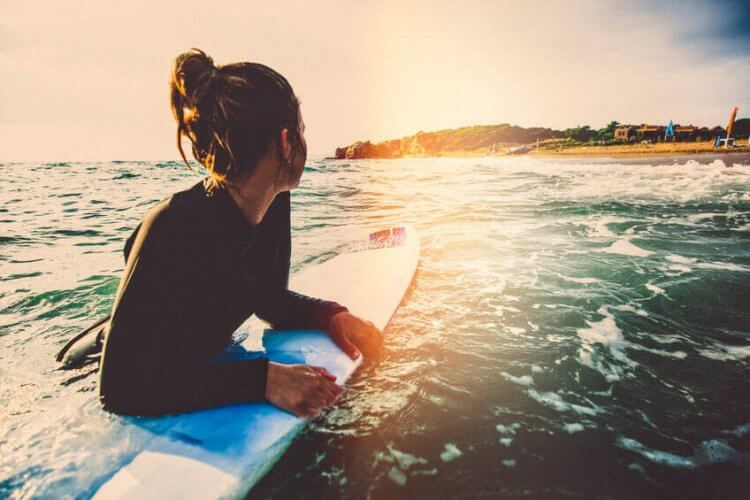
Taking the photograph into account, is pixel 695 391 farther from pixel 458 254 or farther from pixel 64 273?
pixel 64 273

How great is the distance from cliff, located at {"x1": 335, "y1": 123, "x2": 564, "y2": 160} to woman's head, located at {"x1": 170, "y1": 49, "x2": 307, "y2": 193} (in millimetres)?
82137

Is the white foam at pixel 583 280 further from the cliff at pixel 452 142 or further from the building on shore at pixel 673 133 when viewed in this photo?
the cliff at pixel 452 142

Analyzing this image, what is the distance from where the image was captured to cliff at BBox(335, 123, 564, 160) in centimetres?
8956

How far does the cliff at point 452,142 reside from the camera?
294 feet

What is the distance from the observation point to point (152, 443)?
4.12ft

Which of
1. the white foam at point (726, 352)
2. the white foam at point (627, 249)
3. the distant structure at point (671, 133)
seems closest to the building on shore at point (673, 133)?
the distant structure at point (671, 133)

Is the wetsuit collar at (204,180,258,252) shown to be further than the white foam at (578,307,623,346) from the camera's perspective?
No

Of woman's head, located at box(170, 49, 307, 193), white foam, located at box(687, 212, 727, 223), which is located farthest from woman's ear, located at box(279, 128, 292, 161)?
white foam, located at box(687, 212, 727, 223)

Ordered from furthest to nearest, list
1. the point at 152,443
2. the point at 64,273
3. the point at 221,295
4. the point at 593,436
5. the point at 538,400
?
the point at 64,273
the point at 538,400
the point at 593,436
the point at 221,295
the point at 152,443

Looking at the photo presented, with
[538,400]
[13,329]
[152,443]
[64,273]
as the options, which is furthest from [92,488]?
[64,273]

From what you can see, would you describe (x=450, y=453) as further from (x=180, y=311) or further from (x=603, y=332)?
(x=603, y=332)

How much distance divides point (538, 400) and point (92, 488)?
1.89m

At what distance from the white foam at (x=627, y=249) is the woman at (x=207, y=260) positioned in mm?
4300

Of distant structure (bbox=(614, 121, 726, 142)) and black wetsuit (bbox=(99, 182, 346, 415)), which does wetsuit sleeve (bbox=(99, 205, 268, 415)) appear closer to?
black wetsuit (bbox=(99, 182, 346, 415))
